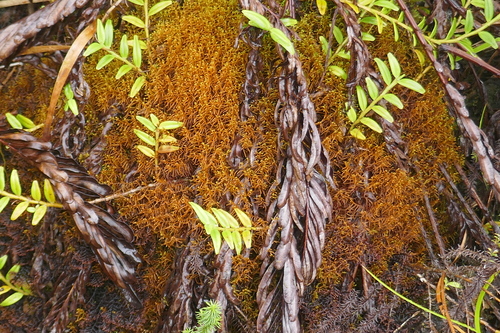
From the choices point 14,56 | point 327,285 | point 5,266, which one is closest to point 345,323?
point 327,285

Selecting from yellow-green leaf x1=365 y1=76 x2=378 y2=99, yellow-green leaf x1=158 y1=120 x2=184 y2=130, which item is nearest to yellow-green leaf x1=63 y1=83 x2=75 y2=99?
yellow-green leaf x1=158 y1=120 x2=184 y2=130

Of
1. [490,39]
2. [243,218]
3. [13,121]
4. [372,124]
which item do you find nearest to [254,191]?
[243,218]

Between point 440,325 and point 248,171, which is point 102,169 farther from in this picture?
point 440,325

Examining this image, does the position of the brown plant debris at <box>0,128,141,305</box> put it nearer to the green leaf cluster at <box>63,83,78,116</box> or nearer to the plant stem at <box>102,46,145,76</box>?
the green leaf cluster at <box>63,83,78,116</box>

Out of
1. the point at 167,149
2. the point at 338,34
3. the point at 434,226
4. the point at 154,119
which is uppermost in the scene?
the point at 338,34

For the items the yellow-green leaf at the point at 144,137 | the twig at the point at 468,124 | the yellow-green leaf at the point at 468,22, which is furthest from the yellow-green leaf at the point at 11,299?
the yellow-green leaf at the point at 468,22

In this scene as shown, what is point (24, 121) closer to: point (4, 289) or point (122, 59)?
point (122, 59)

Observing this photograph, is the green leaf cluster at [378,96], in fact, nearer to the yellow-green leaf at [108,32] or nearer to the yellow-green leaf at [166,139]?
the yellow-green leaf at [166,139]
